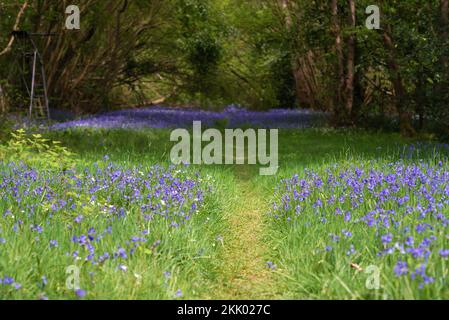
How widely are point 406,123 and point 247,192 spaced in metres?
7.52

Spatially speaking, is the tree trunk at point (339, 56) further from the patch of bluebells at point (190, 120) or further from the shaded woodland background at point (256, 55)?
the patch of bluebells at point (190, 120)

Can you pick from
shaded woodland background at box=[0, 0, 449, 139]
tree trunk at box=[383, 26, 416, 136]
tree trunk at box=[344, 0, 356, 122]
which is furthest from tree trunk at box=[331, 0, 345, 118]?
tree trunk at box=[383, 26, 416, 136]

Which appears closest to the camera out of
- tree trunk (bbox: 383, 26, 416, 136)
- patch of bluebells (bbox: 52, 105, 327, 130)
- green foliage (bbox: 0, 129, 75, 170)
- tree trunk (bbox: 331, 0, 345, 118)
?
green foliage (bbox: 0, 129, 75, 170)

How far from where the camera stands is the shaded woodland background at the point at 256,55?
1434 cm

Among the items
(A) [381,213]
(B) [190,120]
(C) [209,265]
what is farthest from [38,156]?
(B) [190,120]

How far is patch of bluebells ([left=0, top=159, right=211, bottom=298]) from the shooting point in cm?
414

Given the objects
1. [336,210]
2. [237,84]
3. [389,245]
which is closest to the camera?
[389,245]

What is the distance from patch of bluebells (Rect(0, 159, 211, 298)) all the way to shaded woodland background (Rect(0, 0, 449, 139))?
784 centimetres

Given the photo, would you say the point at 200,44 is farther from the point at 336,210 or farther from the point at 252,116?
the point at 336,210

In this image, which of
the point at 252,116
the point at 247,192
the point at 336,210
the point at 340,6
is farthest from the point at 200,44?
the point at 336,210

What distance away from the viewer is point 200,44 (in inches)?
1005

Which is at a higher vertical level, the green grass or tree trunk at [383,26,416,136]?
tree trunk at [383,26,416,136]

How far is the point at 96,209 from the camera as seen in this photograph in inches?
213

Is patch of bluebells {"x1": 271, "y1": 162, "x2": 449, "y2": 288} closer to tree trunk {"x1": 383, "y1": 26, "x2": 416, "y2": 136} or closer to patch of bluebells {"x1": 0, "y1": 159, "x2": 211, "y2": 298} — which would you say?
patch of bluebells {"x1": 0, "y1": 159, "x2": 211, "y2": 298}
